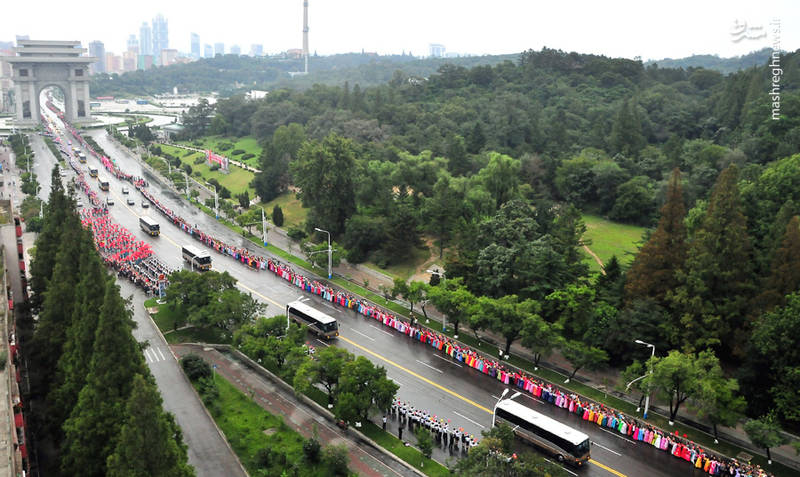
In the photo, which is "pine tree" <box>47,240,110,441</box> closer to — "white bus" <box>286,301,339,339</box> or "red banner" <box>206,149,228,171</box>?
"white bus" <box>286,301,339,339</box>

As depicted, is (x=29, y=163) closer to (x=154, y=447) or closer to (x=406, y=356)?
(x=406, y=356)

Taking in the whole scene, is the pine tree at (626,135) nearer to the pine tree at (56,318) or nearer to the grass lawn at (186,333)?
the grass lawn at (186,333)

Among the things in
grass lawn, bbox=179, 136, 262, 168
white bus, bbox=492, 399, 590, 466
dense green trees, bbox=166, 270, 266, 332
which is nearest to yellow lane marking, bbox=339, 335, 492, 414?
white bus, bbox=492, 399, 590, 466

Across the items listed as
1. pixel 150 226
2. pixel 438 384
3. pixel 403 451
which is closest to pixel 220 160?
pixel 150 226

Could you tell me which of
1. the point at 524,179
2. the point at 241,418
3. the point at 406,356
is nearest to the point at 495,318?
the point at 406,356

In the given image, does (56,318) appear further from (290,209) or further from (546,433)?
(290,209)

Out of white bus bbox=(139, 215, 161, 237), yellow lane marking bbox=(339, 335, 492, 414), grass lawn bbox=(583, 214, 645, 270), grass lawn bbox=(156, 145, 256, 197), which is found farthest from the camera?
grass lawn bbox=(156, 145, 256, 197)

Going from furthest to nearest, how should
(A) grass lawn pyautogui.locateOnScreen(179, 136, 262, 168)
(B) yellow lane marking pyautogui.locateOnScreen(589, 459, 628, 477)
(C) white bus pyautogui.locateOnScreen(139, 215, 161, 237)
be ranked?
(A) grass lawn pyautogui.locateOnScreen(179, 136, 262, 168)
(C) white bus pyautogui.locateOnScreen(139, 215, 161, 237)
(B) yellow lane marking pyautogui.locateOnScreen(589, 459, 628, 477)
